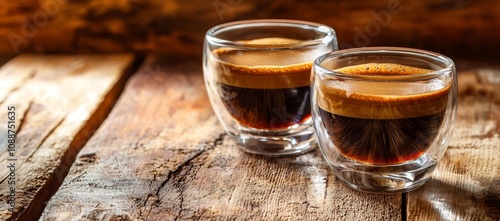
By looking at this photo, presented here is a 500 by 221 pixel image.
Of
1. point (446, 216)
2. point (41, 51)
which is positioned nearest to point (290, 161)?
point (446, 216)

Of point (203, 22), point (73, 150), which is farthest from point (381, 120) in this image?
point (203, 22)

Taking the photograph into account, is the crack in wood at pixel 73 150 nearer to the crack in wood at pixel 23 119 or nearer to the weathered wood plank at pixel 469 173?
the crack in wood at pixel 23 119

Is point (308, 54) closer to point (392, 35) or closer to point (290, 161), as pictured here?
point (290, 161)

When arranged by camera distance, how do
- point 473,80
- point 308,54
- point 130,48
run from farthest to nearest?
1. point 130,48
2. point 473,80
3. point 308,54

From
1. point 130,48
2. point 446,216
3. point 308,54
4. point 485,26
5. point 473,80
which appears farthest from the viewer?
point 130,48

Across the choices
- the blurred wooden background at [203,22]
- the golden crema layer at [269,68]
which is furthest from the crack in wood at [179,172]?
the blurred wooden background at [203,22]

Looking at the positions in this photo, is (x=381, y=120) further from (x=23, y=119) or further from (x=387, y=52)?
(x=23, y=119)

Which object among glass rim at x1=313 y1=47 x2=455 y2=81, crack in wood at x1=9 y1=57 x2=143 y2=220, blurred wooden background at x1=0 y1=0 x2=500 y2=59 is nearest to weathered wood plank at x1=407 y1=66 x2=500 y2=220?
glass rim at x1=313 y1=47 x2=455 y2=81
